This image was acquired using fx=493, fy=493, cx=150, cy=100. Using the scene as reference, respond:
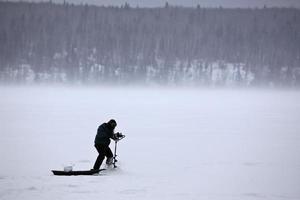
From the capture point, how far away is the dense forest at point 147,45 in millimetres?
125125

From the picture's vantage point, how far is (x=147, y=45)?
432 feet

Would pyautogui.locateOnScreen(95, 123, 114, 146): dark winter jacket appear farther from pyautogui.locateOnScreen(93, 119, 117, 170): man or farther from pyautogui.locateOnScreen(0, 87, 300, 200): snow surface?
pyautogui.locateOnScreen(0, 87, 300, 200): snow surface

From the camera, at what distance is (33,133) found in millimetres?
22234

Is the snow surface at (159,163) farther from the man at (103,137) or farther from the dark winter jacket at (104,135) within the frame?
the dark winter jacket at (104,135)

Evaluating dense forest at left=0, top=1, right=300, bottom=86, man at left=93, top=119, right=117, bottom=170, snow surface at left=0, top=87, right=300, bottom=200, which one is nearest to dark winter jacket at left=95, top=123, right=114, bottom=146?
man at left=93, top=119, right=117, bottom=170

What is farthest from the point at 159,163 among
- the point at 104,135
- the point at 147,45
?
the point at 147,45

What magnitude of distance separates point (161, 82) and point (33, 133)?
10276 centimetres

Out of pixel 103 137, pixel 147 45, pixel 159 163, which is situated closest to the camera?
pixel 103 137

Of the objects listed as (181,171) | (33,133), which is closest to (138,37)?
(33,133)

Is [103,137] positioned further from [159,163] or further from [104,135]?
[159,163]

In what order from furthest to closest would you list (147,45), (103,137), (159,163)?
1. (147,45)
2. (159,163)
3. (103,137)

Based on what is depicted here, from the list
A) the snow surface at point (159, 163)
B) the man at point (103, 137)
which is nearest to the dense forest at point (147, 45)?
the snow surface at point (159, 163)

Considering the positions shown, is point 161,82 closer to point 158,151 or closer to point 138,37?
point 138,37

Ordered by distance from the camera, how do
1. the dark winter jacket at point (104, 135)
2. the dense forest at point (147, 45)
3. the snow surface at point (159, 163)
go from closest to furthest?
the snow surface at point (159, 163)
the dark winter jacket at point (104, 135)
the dense forest at point (147, 45)
